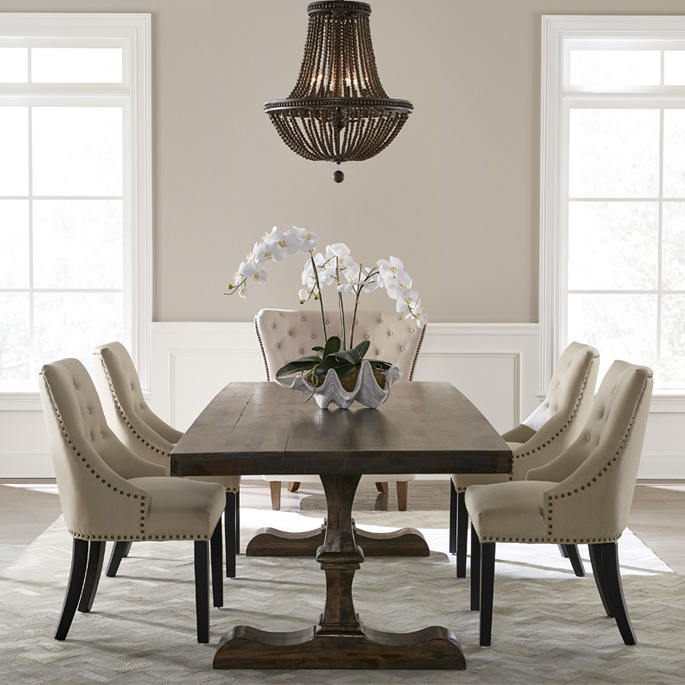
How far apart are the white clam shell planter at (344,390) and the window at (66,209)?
2.45 meters

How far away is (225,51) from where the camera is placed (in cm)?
526

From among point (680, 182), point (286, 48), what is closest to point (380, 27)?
point (286, 48)

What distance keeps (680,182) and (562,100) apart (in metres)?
0.82

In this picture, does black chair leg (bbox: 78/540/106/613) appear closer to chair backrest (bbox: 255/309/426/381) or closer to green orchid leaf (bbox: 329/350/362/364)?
green orchid leaf (bbox: 329/350/362/364)

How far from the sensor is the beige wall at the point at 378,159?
5.25 metres

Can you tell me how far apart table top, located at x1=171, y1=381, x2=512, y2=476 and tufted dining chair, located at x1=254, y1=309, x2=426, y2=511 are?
1531mm

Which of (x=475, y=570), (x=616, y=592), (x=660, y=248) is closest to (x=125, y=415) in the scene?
(x=475, y=570)

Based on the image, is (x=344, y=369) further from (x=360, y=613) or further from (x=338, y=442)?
(x=360, y=613)

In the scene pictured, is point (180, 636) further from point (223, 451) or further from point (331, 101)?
point (331, 101)

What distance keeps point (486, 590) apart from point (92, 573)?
127cm

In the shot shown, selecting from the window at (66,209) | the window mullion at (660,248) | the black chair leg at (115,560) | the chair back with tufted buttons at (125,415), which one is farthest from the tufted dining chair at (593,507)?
the window at (66,209)

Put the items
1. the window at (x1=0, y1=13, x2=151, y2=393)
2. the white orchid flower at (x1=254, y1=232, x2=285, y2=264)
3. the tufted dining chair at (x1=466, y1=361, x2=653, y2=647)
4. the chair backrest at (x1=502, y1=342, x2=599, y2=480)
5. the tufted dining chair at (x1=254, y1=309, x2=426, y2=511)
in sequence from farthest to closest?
the window at (x1=0, y1=13, x2=151, y2=393) → the tufted dining chair at (x1=254, y1=309, x2=426, y2=511) → the chair backrest at (x1=502, y1=342, x2=599, y2=480) → the white orchid flower at (x1=254, y1=232, x2=285, y2=264) → the tufted dining chair at (x1=466, y1=361, x2=653, y2=647)

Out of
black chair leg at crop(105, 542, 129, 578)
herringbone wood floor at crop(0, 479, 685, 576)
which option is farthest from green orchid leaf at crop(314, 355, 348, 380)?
herringbone wood floor at crop(0, 479, 685, 576)

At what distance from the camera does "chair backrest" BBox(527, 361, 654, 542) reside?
2863mm
